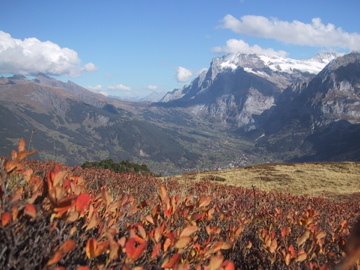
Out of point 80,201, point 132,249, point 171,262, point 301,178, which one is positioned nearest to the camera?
point 132,249

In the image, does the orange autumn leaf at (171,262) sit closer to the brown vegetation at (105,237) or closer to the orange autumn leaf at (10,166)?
the brown vegetation at (105,237)

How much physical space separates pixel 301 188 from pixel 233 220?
70.7 feet

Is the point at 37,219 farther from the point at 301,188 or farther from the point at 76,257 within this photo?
the point at 301,188

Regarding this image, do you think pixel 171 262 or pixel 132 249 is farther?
pixel 171 262

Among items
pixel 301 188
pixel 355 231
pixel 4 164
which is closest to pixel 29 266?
pixel 4 164

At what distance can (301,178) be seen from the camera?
96.4 ft

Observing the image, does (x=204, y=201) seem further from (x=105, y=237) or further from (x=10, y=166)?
(x=10, y=166)

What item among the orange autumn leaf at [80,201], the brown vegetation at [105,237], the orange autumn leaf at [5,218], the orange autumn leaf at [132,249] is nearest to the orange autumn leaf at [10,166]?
the brown vegetation at [105,237]

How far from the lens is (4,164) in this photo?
334cm

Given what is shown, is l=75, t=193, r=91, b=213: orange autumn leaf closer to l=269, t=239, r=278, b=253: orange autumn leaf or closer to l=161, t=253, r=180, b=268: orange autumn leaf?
l=161, t=253, r=180, b=268: orange autumn leaf

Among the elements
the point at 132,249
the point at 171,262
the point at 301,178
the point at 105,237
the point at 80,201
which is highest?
the point at 80,201

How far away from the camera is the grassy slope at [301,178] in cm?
2589

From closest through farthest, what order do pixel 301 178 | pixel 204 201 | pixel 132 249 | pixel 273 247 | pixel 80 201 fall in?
1. pixel 132 249
2. pixel 80 201
3. pixel 273 247
4. pixel 204 201
5. pixel 301 178

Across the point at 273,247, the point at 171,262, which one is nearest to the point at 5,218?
the point at 171,262
